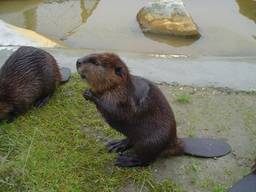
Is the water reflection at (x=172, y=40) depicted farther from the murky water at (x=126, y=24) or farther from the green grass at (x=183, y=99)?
the green grass at (x=183, y=99)

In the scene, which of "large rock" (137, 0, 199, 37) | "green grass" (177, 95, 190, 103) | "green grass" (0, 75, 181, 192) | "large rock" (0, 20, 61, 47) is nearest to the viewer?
"green grass" (0, 75, 181, 192)

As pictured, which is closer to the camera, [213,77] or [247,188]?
[247,188]

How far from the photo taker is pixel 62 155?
10.3ft

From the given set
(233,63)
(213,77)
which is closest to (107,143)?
(213,77)

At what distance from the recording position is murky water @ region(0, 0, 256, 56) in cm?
→ 579

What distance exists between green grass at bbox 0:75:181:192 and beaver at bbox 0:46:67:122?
0.27 ft

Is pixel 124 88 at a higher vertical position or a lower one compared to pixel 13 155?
higher

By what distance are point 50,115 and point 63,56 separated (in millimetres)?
1045

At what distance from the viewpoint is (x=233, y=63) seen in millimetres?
4426

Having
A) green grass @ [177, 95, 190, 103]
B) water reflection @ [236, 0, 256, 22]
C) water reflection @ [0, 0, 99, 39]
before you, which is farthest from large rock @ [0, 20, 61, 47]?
water reflection @ [236, 0, 256, 22]

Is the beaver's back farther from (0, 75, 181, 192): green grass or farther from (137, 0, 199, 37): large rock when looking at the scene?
(137, 0, 199, 37): large rock

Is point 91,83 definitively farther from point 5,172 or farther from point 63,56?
point 63,56

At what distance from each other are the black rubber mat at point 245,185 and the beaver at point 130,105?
0.49m

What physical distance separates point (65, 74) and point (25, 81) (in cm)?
49
